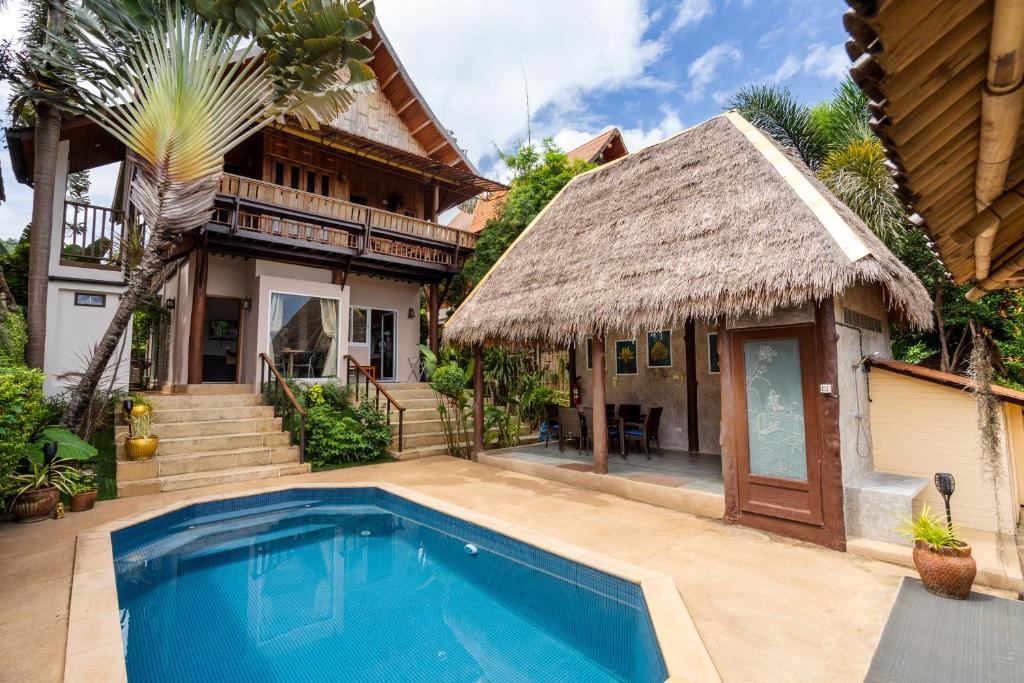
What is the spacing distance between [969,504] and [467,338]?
23.2 ft

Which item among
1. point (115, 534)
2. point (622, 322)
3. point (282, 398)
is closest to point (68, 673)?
point (115, 534)

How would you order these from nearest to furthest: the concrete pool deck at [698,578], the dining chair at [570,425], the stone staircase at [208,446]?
the concrete pool deck at [698,578], the stone staircase at [208,446], the dining chair at [570,425]

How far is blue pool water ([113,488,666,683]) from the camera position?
10.7 ft

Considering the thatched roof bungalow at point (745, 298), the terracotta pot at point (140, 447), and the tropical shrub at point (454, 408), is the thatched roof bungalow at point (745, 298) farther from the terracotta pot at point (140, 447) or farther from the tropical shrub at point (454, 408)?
the terracotta pot at point (140, 447)

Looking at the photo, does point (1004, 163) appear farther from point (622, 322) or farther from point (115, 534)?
point (115, 534)

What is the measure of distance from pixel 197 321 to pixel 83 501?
17.7 feet

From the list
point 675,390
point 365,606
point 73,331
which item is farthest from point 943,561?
point 73,331

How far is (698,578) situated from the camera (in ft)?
13.2

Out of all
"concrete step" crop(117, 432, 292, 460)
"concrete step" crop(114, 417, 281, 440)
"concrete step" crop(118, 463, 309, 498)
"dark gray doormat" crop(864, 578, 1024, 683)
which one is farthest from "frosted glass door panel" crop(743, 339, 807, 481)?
"concrete step" crop(114, 417, 281, 440)

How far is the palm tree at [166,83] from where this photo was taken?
22.7 feet

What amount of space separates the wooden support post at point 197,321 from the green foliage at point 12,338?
260 cm

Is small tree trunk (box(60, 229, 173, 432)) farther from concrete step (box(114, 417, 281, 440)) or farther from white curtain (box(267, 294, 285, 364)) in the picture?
white curtain (box(267, 294, 285, 364))

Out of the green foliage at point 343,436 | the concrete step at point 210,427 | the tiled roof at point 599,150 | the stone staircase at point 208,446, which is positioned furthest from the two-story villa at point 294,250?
the green foliage at point 343,436

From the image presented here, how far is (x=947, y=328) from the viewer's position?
11.0m
